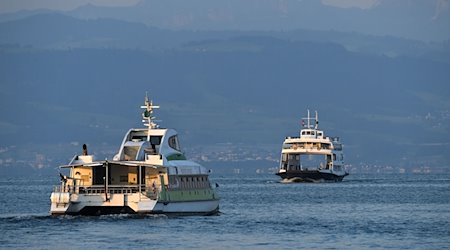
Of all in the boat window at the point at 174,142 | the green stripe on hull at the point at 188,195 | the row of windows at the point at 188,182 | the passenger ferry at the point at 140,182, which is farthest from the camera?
the boat window at the point at 174,142

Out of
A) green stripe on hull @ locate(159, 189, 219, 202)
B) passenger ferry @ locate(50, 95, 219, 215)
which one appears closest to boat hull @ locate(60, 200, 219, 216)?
passenger ferry @ locate(50, 95, 219, 215)

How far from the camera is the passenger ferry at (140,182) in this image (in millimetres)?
81750

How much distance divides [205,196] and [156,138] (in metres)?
4.80

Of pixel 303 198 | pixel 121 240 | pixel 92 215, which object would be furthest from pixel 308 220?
pixel 303 198

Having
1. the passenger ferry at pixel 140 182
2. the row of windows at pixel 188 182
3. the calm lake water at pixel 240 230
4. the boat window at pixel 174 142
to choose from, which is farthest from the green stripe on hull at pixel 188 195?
the boat window at pixel 174 142

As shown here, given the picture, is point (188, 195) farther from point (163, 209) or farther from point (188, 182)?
point (163, 209)

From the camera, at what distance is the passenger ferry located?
81.8 metres

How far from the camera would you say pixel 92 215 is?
83.5m

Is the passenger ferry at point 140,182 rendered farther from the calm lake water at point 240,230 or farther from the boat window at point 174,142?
the calm lake water at point 240,230

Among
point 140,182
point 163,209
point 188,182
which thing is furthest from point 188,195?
point 140,182

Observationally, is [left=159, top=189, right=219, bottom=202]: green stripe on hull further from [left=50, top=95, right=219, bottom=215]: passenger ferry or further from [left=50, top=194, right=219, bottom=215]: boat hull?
[left=50, top=194, right=219, bottom=215]: boat hull

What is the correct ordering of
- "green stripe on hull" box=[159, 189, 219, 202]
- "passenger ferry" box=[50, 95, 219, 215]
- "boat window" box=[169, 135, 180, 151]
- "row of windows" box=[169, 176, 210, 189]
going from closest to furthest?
1. "passenger ferry" box=[50, 95, 219, 215]
2. "green stripe on hull" box=[159, 189, 219, 202]
3. "row of windows" box=[169, 176, 210, 189]
4. "boat window" box=[169, 135, 180, 151]

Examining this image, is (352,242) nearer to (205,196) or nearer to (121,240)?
(121,240)

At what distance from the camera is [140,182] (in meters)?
83.0
